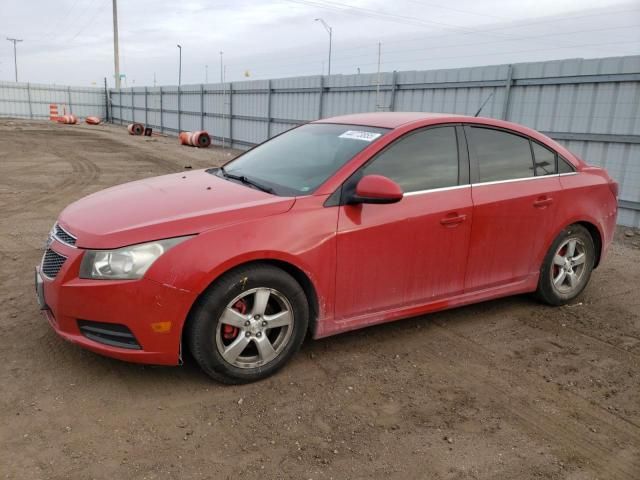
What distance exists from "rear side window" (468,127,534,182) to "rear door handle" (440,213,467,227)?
41 cm

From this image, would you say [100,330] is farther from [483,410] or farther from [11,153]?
[11,153]

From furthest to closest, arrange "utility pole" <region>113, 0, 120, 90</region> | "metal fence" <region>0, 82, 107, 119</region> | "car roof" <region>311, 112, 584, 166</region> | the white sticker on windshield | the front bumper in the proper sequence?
"utility pole" <region>113, 0, 120, 90</region> < "metal fence" <region>0, 82, 107, 119</region> < "car roof" <region>311, 112, 584, 166</region> < the white sticker on windshield < the front bumper

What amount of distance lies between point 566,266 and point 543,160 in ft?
3.22

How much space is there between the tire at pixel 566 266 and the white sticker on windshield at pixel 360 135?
6.36 feet

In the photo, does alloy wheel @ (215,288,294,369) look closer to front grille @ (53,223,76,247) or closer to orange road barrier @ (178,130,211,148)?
front grille @ (53,223,76,247)

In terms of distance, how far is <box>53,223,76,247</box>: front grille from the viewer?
3.22 metres

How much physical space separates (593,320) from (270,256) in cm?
307

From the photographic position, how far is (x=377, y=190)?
11.0ft

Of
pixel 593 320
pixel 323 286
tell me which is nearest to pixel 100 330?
pixel 323 286

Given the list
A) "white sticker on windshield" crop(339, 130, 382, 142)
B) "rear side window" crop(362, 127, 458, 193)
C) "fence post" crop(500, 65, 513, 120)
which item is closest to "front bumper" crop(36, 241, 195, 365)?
"rear side window" crop(362, 127, 458, 193)

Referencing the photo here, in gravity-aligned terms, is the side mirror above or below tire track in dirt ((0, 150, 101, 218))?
above

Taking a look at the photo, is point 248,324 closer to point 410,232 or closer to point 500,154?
point 410,232

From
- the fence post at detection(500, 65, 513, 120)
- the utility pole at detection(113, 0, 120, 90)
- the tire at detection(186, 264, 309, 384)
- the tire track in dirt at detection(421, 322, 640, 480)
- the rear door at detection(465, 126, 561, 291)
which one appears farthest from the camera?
the utility pole at detection(113, 0, 120, 90)

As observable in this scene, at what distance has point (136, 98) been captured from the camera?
3519 cm
